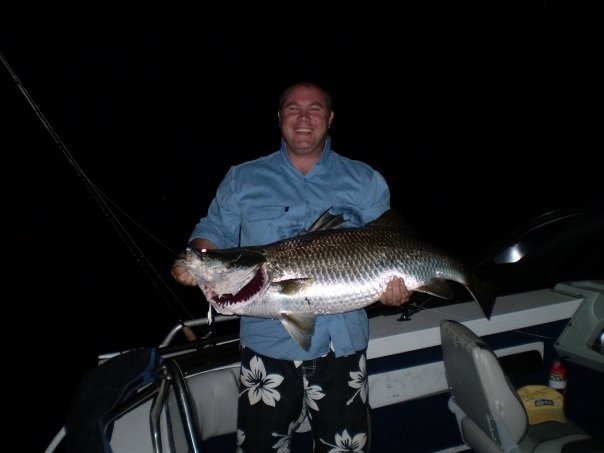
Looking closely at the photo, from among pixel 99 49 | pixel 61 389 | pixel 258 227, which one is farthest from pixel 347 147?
pixel 258 227

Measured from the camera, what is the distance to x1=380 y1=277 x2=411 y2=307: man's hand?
2.06 m

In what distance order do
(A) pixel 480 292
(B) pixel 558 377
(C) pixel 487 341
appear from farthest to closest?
(C) pixel 487 341 < (B) pixel 558 377 < (A) pixel 480 292

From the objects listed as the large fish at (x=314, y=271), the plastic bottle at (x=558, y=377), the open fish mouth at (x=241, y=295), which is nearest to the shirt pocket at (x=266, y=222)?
the large fish at (x=314, y=271)

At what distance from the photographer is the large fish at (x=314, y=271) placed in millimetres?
1888

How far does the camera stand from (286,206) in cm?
212

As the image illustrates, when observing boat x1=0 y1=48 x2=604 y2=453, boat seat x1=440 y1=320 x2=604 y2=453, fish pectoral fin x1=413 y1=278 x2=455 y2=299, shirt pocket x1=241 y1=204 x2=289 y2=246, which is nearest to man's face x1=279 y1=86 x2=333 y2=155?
shirt pocket x1=241 y1=204 x2=289 y2=246

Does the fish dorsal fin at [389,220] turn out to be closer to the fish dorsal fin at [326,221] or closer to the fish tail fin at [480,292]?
the fish dorsal fin at [326,221]

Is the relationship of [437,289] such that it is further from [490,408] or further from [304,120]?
[304,120]

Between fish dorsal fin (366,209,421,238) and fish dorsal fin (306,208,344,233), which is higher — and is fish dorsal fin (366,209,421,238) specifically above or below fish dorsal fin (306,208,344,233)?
below

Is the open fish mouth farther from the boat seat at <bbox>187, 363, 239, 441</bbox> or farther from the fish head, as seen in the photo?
the boat seat at <bbox>187, 363, 239, 441</bbox>

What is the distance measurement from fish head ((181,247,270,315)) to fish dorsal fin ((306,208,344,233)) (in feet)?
1.05

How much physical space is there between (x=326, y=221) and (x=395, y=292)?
20.1 inches

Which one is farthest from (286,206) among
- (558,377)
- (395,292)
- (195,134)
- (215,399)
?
(195,134)

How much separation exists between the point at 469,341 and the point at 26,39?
33.5 meters
